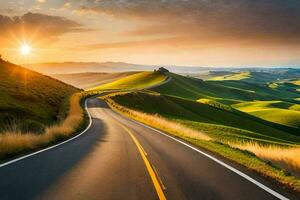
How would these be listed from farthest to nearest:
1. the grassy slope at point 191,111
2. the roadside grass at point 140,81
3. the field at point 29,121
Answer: the roadside grass at point 140,81 < the grassy slope at point 191,111 < the field at point 29,121

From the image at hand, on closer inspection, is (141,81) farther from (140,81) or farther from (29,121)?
(29,121)

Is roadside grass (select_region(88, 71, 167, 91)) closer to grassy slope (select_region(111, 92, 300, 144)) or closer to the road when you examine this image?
grassy slope (select_region(111, 92, 300, 144))

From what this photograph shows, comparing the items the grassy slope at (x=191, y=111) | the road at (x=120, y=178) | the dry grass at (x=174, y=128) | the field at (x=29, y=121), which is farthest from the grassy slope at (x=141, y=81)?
the road at (x=120, y=178)

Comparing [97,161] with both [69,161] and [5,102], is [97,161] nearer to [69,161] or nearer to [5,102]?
[69,161]

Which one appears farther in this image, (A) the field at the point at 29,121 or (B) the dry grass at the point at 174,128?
(B) the dry grass at the point at 174,128

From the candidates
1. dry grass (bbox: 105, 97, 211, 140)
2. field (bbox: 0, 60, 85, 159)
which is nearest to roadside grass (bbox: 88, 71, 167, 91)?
field (bbox: 0, 60, 85, 159)

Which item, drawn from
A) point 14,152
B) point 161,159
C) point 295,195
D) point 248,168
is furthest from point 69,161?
point 295,195

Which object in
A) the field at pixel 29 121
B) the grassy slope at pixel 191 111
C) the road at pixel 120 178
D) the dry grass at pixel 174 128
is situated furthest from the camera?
the grassy slope at pixel 191 111

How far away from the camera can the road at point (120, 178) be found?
7871 mm

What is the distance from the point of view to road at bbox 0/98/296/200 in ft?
25.8

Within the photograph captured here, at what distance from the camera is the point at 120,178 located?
9547 millimetres

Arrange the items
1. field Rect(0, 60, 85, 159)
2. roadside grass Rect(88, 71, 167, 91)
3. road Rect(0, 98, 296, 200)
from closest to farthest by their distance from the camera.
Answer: road Rect(0, 98, 296, 200) < field Rect(0, 60, 85, 159) < roadside grass Rect(88, 71, 167, 91)

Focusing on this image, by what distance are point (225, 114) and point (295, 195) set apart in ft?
245

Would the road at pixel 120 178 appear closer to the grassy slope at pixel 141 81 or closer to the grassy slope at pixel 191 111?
the grassy slope at pixel 191 111
